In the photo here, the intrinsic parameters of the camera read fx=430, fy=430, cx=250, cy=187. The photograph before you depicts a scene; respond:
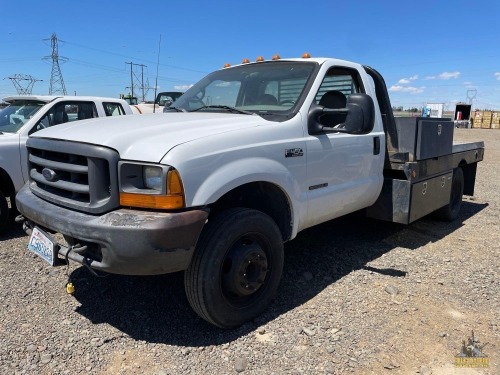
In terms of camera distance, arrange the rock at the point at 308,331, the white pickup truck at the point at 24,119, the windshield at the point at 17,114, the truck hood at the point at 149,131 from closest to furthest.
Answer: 1. the truck hood at the point at 149,131
2. the rock at the point at 308,331
3. the white pickup truck at the point at 24,119
4. the windshield at the point at 17,114

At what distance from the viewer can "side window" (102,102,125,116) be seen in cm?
665

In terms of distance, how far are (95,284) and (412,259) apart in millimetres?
3229

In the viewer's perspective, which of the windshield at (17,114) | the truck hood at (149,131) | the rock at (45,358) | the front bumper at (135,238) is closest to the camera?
the front bumper at (135,238)

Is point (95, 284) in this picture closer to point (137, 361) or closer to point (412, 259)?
point (137, 361)

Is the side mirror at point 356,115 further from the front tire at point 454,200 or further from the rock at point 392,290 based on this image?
the front tire at point 454,200

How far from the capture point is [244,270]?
3.04 m

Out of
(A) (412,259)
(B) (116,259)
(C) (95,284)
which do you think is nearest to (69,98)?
(C) (95,284)

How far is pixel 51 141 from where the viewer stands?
3098mm

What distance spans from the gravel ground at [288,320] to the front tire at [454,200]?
1279mm

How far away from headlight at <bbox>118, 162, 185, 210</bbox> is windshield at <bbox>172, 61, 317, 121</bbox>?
4.08ft

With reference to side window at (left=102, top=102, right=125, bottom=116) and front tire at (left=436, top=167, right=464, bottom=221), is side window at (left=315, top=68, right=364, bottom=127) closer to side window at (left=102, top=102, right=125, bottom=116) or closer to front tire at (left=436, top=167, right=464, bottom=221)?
front tire at (left=436, top=167, right=464, bottom=221)

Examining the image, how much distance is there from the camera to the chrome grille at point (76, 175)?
2.65 meters

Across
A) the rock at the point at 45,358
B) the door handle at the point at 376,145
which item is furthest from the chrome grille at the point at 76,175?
the door handle at the point at 376,145

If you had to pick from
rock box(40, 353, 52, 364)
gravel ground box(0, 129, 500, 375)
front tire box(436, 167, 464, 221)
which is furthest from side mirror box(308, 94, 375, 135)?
front tire box(436, 167, 464, 221)
